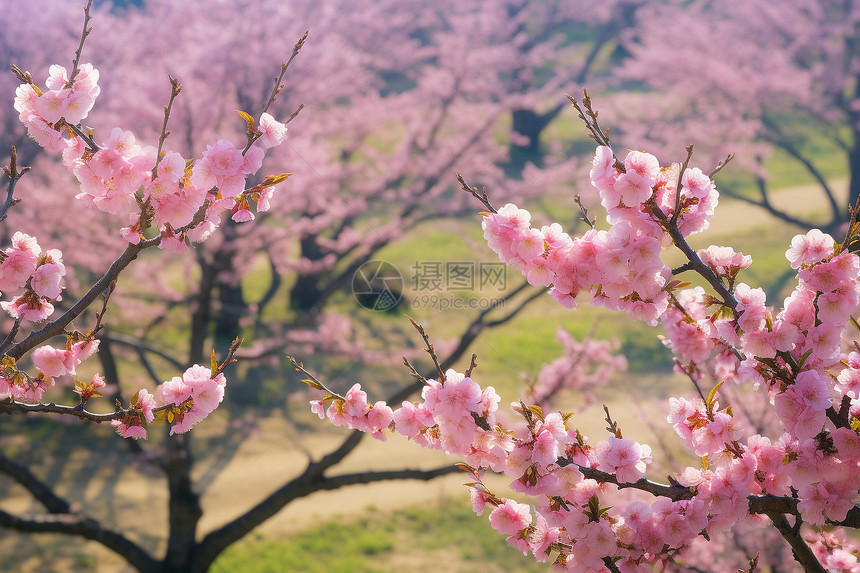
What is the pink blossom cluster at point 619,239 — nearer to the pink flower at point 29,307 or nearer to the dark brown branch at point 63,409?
the dark brown branch at point 63,409

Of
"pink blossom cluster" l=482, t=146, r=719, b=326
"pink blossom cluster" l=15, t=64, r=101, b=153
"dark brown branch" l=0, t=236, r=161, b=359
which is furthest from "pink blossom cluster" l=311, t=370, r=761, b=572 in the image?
"pink blossom cluster" l=15, t=64, r=101, b=153

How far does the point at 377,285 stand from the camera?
830 centimetres

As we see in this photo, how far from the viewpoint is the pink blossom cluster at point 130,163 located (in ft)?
5.95

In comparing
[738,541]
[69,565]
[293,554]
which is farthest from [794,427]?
[69,565]

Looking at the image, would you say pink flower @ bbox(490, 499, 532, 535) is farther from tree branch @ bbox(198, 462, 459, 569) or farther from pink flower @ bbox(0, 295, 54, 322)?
tree branch @ bbox(198, 462, 459, 569)

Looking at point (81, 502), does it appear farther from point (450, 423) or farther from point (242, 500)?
point (450, 423)

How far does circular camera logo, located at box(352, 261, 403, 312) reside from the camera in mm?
6023

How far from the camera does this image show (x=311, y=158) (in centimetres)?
963

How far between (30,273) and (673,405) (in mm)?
1844

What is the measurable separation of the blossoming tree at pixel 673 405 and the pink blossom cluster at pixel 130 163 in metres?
0.53

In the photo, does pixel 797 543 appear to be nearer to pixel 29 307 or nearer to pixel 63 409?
pixel 63 409

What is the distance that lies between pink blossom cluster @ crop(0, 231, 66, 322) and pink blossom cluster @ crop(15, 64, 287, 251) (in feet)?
0.82

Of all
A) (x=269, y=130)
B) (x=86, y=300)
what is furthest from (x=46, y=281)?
(x=269, y=130)

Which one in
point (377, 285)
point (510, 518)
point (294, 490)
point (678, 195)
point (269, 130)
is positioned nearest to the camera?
point (678, 195)
